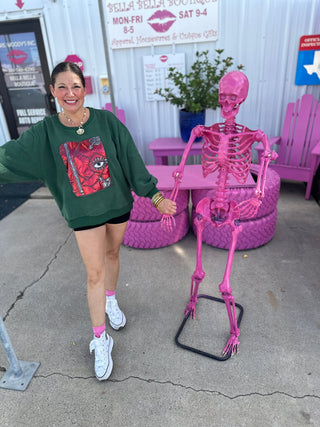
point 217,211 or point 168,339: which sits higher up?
point 217,211

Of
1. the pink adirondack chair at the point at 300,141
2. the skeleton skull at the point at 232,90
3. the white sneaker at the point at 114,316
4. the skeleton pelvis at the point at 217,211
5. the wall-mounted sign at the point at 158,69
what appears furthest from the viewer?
the wall-mounted sign at the point at 158,69

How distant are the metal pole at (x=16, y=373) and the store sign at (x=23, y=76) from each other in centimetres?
432

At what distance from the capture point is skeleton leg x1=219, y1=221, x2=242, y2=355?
1.85 metres

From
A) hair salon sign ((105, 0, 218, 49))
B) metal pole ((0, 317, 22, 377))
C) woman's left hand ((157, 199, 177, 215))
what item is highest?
hair salon sign ((105, 0, 218, 49))

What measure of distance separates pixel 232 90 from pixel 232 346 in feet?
4.88

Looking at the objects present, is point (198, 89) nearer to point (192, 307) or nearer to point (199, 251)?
point (199, 251)

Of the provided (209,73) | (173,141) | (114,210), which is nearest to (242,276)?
(114,210)

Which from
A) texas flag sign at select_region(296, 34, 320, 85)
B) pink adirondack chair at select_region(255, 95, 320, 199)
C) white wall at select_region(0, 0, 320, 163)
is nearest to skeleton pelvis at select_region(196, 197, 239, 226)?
pink adirondack chair at select_region(255, 95, 320, 199)

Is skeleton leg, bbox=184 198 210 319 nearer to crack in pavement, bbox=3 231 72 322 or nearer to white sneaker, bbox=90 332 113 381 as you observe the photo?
white sneaker, bbox=90 332 113 381

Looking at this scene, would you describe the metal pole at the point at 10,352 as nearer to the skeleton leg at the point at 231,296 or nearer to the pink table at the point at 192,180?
the skeleton leg at the point at 231,296

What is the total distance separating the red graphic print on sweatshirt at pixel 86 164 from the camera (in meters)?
1.51

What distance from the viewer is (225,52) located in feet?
13.9

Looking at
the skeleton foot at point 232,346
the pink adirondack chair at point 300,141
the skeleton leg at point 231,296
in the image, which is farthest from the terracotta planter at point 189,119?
the skeleton foot at point 232,346

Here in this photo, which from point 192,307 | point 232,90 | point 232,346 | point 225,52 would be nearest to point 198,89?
point 225,52
